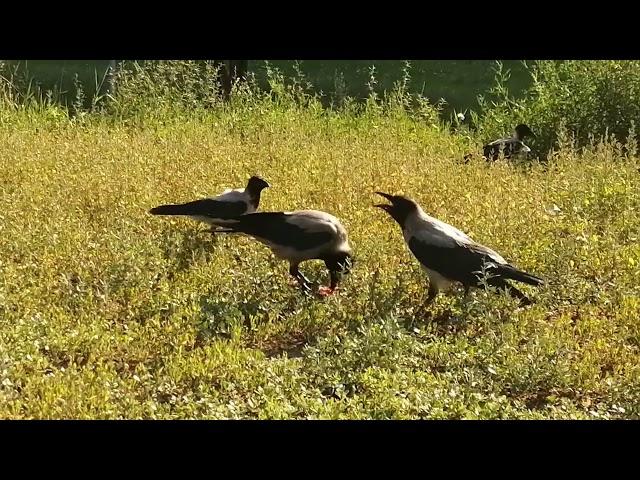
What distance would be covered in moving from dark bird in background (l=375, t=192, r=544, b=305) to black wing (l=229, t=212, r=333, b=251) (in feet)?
2.03

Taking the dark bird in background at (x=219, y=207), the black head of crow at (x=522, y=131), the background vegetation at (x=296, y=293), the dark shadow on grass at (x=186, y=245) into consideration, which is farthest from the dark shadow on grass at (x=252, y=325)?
the black head of crow at (x=522, y=131)

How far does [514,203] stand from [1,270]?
13.2 ft

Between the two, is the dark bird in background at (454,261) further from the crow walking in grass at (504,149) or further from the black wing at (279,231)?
the crow walking in grass at (504,149)

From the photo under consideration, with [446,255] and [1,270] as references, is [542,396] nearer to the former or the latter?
[446,255]

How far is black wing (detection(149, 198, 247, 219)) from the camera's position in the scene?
6.31m

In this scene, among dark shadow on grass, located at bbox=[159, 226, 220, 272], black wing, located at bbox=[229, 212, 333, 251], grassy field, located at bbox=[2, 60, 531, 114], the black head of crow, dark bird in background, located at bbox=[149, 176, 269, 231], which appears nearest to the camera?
black wing, located at bbox=[229, 212, 333, 251]

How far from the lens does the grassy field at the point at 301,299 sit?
4039mm

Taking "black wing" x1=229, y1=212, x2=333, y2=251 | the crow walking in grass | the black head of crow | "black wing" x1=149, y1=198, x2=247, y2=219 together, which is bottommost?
"black wing" x1=149, y1=198, x2=247, y2=219

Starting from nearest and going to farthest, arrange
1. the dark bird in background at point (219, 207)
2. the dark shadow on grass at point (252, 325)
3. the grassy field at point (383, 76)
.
Result: the dark shadow on grass at point (252, 325) → the dark bird in background at point (219, 207) → the grassy field at point (383, 76)

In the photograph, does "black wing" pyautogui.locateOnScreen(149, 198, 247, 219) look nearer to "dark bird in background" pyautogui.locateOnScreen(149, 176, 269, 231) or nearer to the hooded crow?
"dark bird in background" pyautogui.locateOnScreen(149, 176, 269, 231)

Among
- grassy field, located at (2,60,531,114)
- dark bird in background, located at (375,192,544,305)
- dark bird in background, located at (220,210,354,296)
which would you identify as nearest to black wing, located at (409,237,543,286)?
dark bird in background, located at (375,192,544,305)

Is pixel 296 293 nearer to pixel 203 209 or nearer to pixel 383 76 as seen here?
pixel 203 209

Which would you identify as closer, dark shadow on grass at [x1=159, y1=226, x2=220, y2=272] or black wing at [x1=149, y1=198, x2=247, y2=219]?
dark shadow on grass at [x1=159, y1=226, x2=220, y2=272]

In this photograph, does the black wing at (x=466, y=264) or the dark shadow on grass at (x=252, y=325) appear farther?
the black wing at (x=466, y=264)
